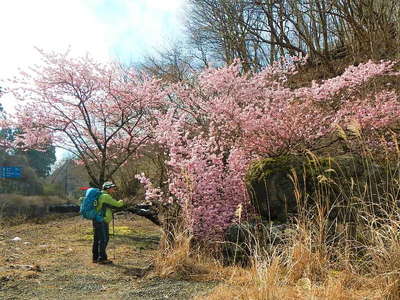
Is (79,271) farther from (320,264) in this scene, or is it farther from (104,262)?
(320,264)

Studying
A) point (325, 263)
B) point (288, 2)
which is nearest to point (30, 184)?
point (288, 2)

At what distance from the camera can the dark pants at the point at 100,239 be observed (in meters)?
6.18

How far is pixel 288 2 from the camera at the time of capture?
14648 mm

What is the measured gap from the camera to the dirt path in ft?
14.0

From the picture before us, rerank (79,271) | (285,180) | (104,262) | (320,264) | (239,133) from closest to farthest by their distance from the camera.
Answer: (320,264), (285,180), (79,271), (104,262), (239,133)

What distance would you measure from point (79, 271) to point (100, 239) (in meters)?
0.68

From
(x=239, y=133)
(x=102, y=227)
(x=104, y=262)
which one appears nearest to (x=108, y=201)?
(x=102, y=227)

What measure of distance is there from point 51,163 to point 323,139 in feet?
104

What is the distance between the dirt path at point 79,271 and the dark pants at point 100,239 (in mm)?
194

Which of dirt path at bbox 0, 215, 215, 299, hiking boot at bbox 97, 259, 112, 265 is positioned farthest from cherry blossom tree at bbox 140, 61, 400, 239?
hiking boot at bbox 97, 259, 112, 265

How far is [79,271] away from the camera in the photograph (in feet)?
18.4

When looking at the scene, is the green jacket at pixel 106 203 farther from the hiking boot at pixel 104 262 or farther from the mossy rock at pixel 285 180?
the mossy rock at pixel 285 180

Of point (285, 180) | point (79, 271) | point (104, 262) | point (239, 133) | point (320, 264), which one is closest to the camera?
point (320, 264)

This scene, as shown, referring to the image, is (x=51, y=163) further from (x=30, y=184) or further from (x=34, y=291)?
(x=34, y=291)
